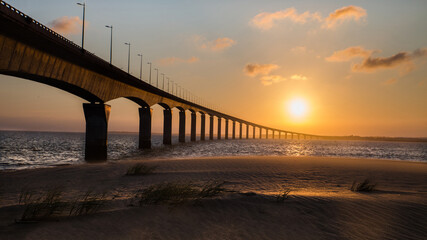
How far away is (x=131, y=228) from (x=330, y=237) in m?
4.16

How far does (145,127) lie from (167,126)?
14.6 meters

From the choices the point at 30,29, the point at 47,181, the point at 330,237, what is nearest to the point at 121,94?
the point at 30,29

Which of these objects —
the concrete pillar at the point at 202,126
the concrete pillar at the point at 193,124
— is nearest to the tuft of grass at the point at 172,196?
the concrete pillar at the point at 193,124

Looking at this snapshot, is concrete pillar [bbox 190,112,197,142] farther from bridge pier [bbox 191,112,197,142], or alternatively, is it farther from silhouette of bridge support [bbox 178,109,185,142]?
silhouette of bridge support [bbox 178,109,185,142]

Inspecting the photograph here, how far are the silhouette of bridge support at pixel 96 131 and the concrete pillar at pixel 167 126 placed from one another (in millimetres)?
31469

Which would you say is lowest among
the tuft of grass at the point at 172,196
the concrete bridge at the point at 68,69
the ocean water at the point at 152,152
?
the ocean water at the point at 152,152

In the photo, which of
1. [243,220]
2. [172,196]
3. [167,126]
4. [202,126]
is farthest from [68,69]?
[202,126]

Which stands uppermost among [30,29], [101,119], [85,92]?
[30,29]

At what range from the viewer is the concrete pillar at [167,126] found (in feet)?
207

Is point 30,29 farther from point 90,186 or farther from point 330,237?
point 330,237

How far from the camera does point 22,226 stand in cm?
541

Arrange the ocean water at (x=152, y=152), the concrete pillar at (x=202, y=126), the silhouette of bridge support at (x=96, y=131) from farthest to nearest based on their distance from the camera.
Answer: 1. the concrete pillar at (x=202, y=126)
2. the silhouette of bridge support at (x=96, y=131)
3. the ocean water at (x=152, y=152)

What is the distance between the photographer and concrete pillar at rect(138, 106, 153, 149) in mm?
48906

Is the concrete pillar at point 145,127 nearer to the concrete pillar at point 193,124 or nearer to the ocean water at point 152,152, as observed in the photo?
the ocean water at point 152,152
